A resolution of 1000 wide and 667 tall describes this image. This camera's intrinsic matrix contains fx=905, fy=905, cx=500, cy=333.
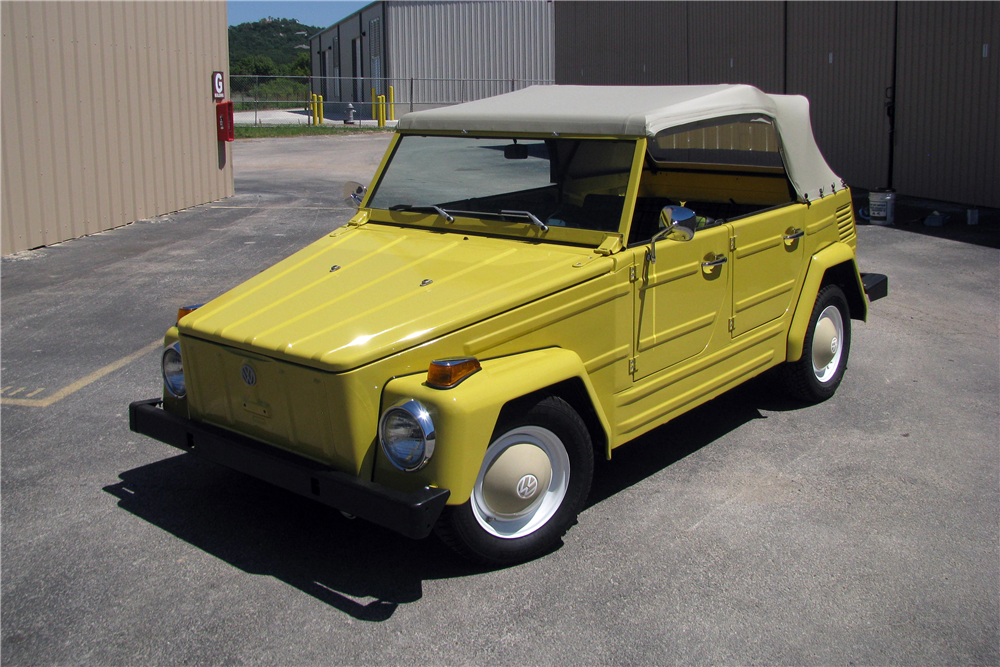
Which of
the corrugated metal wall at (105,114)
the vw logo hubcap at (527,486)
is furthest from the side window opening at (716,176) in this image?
the corrugated metal wall at (105,114)

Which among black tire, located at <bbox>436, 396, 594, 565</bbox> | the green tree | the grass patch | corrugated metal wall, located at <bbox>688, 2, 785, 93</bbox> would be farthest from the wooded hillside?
black tire, located at <bbox>436, 396, 594, 565</bbox>

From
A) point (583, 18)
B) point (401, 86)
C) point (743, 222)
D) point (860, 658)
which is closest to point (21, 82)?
point (743, 222)

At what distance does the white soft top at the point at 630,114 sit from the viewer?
14.5 ft

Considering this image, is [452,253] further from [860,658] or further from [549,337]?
[860,658]

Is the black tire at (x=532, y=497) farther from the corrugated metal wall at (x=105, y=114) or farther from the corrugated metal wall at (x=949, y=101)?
the corrugated metal wall at (x=949, y=101)

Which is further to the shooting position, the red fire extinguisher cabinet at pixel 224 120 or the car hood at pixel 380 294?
the red fire extinguisher cabinet at pixel 224 120

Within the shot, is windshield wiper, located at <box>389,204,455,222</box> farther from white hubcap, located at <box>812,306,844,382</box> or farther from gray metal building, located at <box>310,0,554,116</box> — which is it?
gray metal building, located at <box>310,0,554,116</box>

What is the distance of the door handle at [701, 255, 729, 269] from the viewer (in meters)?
4.64

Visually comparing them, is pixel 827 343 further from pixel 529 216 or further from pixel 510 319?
pixel 510 319

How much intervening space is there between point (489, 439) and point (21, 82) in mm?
9380

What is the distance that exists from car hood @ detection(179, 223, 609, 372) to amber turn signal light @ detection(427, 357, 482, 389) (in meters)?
0.19


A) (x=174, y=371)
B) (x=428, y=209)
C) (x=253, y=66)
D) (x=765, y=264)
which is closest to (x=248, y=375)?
(x=174, y=371)

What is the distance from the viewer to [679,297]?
14.8ft

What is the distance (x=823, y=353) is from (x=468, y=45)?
32.8 m
